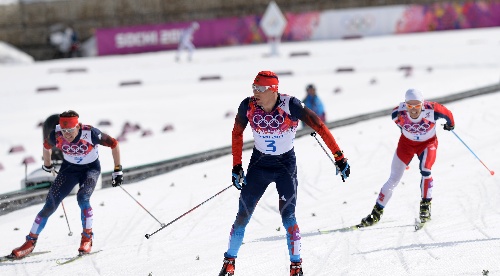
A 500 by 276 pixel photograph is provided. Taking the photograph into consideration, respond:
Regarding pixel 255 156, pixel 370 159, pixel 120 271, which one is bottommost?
pixel 370 159

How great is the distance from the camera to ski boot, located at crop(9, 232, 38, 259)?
948 centimetres

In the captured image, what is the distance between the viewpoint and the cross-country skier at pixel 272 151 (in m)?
7.37

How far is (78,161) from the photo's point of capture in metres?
9.52

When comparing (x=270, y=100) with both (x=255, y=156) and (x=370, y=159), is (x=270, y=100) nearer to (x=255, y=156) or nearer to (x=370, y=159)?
(x=255, y=156)

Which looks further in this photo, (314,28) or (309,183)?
(314,28)

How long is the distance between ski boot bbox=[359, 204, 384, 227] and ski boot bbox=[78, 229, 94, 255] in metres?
3.25

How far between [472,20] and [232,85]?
14415mm

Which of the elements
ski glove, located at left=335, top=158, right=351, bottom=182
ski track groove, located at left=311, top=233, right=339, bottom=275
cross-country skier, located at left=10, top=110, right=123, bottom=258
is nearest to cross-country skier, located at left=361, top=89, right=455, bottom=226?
ski track groove, located at left=311, top=233, right=339, bottom=275

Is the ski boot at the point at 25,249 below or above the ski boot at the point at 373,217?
below

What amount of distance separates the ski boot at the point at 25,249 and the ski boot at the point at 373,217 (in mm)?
3923

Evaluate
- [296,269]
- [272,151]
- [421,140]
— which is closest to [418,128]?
[421,140]

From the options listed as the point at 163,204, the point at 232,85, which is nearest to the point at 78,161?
the point at 163,204

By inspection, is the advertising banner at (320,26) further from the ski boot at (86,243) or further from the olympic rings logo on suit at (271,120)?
the olympic rings logo on suit at (271,120)

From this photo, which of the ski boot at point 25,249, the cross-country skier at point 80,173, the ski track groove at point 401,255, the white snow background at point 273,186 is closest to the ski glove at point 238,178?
the white snow background at point 273,186
